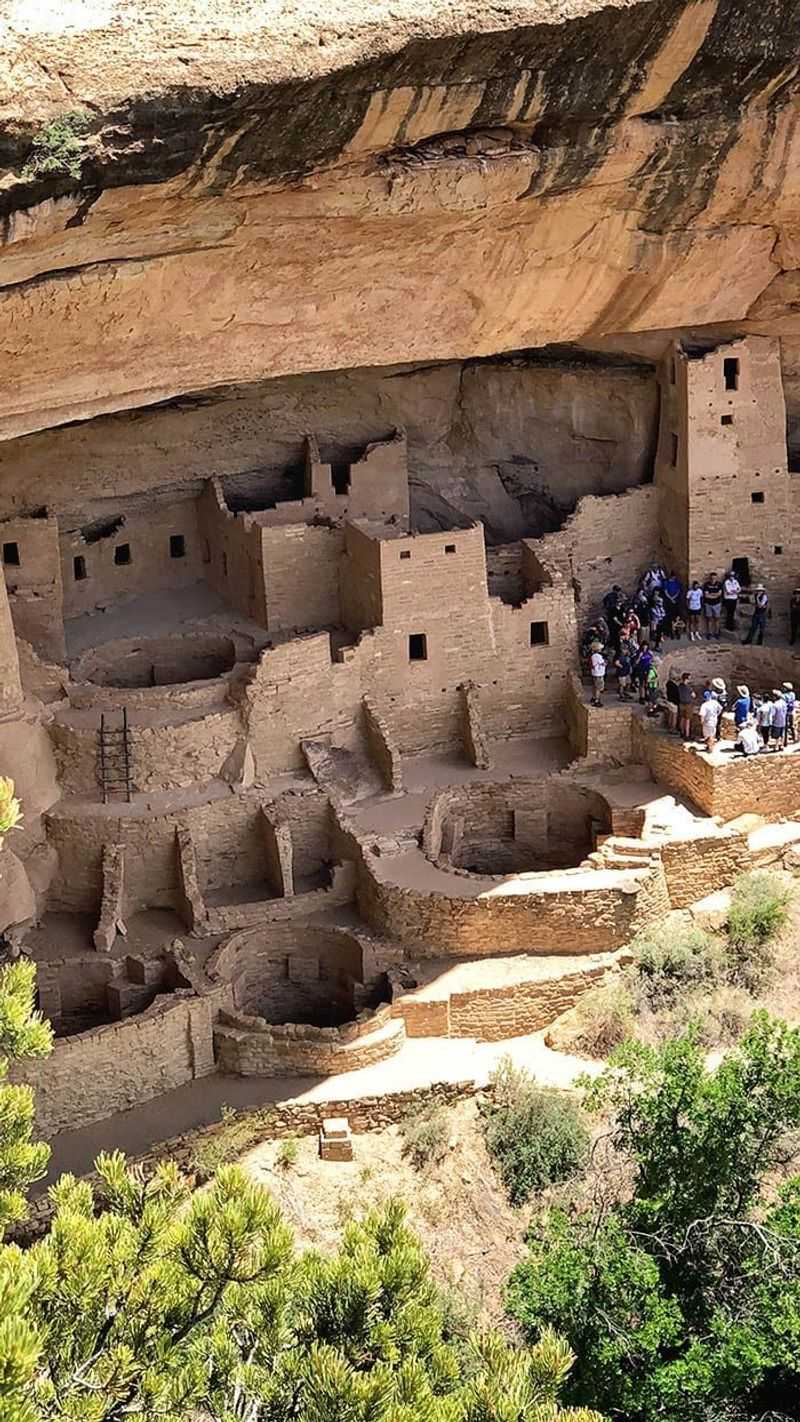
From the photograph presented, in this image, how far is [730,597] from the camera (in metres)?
18.2

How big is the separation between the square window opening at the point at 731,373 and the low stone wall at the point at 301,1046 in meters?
6.76

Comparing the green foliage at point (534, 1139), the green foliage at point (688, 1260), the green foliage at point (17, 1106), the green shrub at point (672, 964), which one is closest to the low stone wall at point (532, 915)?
the green shrub at point (672, 964)

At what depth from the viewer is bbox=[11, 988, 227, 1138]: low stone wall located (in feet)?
45.8

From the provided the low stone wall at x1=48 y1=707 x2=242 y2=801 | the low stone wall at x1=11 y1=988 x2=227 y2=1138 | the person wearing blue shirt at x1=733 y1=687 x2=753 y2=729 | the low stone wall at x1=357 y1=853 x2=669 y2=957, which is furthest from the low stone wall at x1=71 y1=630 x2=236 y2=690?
the person wearing blue shirt at x1=733 y1=687 x2=753 y2=729

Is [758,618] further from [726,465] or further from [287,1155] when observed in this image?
[287,1155]

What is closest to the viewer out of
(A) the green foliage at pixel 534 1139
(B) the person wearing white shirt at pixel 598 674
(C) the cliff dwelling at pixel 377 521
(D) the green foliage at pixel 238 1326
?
(D) the green foliage at pixel 238 1326

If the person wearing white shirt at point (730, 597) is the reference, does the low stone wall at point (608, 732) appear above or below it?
below

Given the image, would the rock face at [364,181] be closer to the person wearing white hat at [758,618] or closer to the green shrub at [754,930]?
the person wearing white hat at [758,618]

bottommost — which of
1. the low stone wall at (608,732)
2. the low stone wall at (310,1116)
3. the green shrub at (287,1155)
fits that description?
the green shrub at (287,1155)

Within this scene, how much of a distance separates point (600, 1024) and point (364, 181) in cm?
615

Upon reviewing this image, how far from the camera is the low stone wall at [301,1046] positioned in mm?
A: 14469

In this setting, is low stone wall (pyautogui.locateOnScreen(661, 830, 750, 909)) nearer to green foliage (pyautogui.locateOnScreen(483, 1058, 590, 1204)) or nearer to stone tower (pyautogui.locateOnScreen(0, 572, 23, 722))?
green foliage (pyautogui.locateOnScreen(483, 1058, 590, 1204))

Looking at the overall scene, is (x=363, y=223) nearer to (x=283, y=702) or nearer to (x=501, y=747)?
(x=283, y=702)

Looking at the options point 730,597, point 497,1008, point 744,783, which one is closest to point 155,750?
point 497,1008
